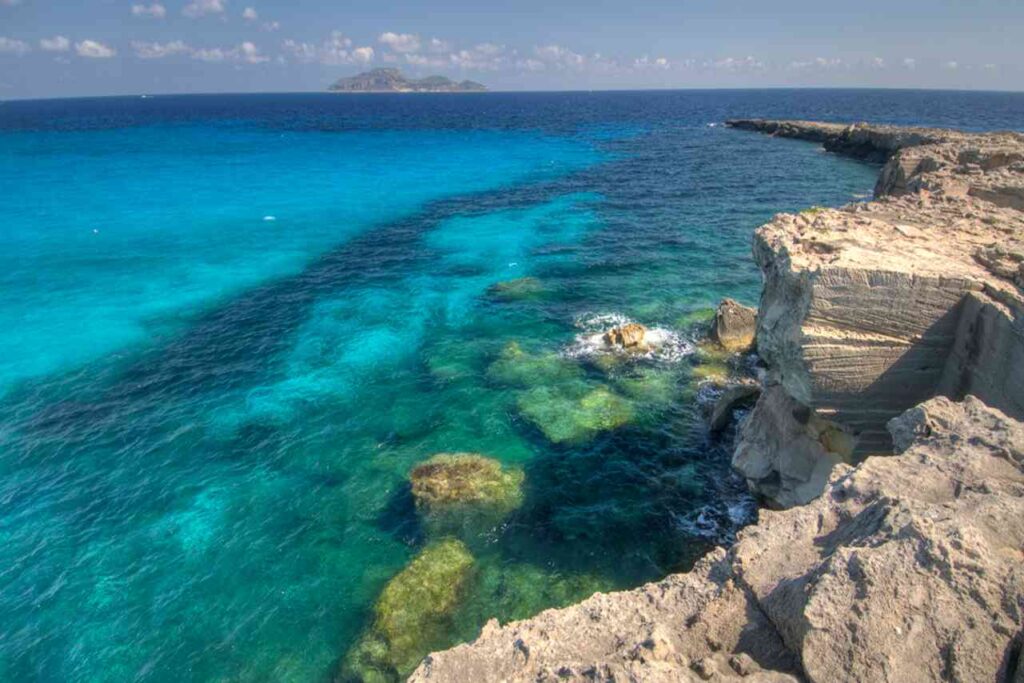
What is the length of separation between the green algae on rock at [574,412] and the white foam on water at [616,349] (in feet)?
13.1

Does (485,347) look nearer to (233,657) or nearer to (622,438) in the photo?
(622,438)

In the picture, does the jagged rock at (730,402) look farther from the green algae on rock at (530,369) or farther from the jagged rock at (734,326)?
the green algae on rock at (530,369)

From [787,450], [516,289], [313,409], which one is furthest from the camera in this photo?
[516,289]

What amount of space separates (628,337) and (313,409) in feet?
54.0

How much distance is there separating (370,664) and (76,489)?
15332 mm

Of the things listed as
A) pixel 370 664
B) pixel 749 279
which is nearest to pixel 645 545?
pixel 370 664

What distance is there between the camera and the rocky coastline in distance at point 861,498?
743 centimetres

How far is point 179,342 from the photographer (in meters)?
35.0

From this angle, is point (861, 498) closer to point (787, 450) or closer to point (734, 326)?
point (787, 450)

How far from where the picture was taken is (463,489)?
2198 cm

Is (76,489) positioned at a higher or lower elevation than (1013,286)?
lower

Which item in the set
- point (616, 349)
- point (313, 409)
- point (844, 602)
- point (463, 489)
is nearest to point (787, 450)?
point (463, 489)

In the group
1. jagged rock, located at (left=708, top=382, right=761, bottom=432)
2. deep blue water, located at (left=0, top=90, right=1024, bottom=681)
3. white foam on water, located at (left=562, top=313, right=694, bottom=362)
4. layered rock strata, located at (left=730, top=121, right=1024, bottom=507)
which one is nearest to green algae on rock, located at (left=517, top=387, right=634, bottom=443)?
deep blue water, located at (left=0, top=90, right=1024, bottom=681)

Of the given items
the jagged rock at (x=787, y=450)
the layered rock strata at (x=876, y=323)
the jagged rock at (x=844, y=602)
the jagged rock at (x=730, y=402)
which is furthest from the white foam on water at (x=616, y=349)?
the jagged rock at (x=844, y=602)
